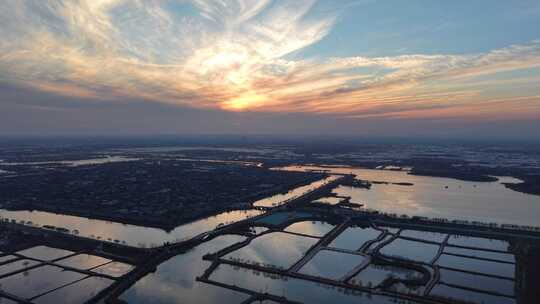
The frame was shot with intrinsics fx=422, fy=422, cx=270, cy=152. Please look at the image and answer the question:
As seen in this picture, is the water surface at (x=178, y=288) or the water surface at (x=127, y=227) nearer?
the water surface at (x=178, y=288)

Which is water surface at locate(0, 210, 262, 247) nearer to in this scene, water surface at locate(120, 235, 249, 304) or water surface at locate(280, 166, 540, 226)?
water surface at locate(120, 235, 249, 304)

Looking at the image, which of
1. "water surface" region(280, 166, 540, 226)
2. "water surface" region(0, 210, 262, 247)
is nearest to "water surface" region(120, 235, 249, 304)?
"water surface" region(0, 210, 262, 247)

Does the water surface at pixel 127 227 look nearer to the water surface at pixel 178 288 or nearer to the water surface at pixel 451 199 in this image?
the water surface at pixel 178 288

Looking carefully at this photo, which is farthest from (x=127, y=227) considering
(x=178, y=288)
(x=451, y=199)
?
(x=451, y=199)

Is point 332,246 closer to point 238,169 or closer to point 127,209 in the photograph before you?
point 127,209

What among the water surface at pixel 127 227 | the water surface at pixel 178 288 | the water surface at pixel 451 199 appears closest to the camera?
the water surface at pixel 178 288

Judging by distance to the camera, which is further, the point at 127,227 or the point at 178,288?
the point at 127,227

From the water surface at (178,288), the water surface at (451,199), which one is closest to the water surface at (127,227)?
the water surface at (178,288)

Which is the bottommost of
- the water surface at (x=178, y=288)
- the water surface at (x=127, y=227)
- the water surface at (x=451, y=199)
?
the water surface at (x=178, y=288)

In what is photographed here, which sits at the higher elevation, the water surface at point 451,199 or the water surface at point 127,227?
the water surface at point 451,199

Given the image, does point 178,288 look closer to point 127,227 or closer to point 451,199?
point 127,227

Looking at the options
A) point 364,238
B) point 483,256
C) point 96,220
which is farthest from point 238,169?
point 483,256
